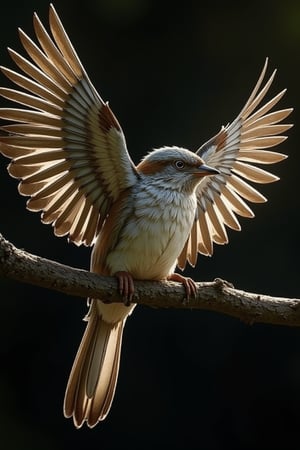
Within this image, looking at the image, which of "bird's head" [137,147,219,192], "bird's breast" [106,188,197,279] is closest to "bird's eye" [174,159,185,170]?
"bird's head" [137,147,219,192]

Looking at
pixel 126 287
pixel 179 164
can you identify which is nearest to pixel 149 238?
pixel 126 287

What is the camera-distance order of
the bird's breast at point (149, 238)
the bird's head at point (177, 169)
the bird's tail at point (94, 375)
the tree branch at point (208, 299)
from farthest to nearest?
1. the bird's tail at point (94, 375)
2. the bird's head at point (177, 169)
3. the bird's breast at point (149, 238)
4. the tree branch at point (208, 299)

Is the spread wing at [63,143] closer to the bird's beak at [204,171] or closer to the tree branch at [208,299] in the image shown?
the bird's beak at [204,171]

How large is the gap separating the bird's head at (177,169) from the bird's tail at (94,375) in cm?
63

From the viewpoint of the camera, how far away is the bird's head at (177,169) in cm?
449

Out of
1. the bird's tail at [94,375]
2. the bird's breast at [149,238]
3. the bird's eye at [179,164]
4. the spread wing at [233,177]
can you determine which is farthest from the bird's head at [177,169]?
the bird's tail at [94,375]

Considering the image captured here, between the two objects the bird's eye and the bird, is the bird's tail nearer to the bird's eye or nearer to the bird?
the bird

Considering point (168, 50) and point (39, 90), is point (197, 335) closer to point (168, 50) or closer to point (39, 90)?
point (168, 50)

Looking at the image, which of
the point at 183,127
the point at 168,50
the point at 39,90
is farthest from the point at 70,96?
the point at 168,50

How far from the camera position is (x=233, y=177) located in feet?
16.8

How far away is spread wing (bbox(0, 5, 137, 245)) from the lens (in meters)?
4.04

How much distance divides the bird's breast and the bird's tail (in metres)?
0.44

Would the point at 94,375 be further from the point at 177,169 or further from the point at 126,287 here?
the point at 177,169

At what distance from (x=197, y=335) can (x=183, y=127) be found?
1.65m
